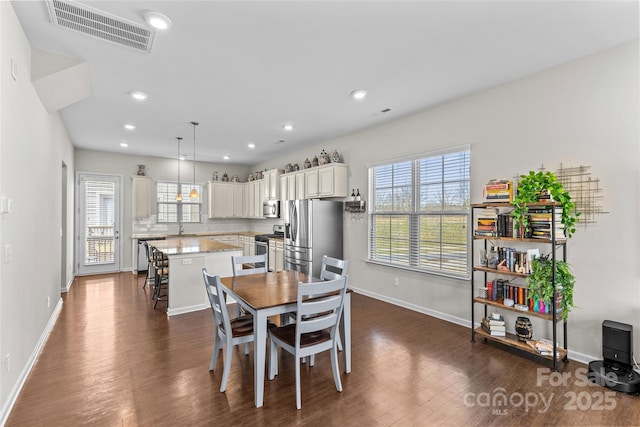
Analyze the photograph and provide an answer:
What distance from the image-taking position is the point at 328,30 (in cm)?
246

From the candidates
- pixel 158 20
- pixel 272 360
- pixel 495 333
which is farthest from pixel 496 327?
pixel 158 20

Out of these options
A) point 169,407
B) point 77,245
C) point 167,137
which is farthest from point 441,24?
point 77,245

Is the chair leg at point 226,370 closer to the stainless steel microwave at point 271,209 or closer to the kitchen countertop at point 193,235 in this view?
the stainless steel microwave at point 271,209

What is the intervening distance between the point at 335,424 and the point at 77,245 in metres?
7.42

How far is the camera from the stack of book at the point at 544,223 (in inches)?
111

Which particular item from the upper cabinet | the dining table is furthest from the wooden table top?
the upper cabinet

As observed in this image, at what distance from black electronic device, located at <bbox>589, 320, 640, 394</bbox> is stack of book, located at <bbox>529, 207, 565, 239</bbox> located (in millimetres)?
854

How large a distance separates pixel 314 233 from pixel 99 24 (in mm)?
3919

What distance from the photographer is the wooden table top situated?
2371 millimetres

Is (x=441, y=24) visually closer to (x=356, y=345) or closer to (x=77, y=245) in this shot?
(x=356, y=345)

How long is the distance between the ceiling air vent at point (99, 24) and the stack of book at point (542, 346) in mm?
4417

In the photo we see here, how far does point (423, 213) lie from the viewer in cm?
441

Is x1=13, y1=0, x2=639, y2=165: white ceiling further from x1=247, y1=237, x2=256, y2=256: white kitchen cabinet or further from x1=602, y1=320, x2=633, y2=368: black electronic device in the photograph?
x1=247, y1=237, x2=256, y2=256: white kitchen cabinet

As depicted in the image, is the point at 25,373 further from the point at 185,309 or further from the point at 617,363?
the point at 617,363
